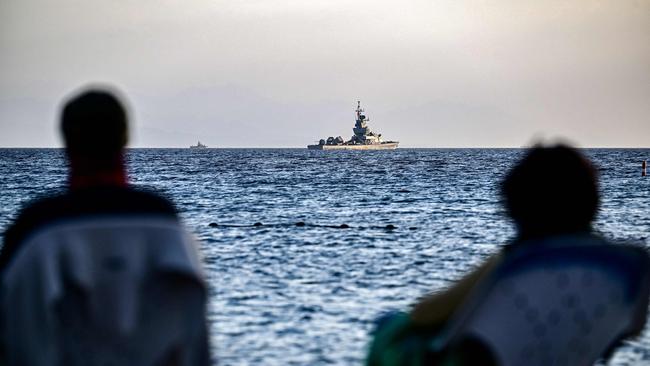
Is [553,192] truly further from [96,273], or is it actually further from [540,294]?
[96,273]

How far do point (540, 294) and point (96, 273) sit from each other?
141 cm

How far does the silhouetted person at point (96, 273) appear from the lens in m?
3.10

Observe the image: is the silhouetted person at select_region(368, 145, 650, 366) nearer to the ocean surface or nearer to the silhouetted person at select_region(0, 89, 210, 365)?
the silhouetted person at select_region(0, 89, 210, 365)

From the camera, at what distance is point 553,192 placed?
3197 millimetres

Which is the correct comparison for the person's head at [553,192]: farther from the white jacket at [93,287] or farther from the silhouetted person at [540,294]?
the white jacket at [93,287]

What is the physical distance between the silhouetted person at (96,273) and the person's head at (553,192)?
1.10 m

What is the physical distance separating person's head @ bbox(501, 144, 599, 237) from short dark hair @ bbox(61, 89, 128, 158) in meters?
1.33

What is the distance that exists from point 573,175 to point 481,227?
2541 cm

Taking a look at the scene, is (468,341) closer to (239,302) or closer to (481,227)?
(239,302)

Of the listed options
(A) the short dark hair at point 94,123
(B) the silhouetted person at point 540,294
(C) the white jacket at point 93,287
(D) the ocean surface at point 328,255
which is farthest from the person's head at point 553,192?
(D) the ocean surface at point 328,255

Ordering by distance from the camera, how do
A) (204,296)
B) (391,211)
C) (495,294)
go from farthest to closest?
1. (391,211)
2. (204,296)
3. (495,294)

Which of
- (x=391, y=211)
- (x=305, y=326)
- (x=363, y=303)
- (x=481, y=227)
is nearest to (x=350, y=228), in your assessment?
(x=481, y=227)

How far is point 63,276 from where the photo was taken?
3.09 m

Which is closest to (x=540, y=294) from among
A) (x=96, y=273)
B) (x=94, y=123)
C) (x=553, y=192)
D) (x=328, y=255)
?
(x=553, y=192)
